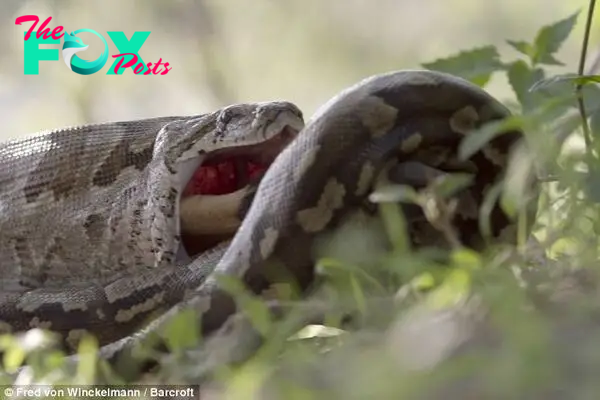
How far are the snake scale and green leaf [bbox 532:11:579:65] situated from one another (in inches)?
4.1

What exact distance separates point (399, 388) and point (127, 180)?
47.0 inches

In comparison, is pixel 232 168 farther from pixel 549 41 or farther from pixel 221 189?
pixel 549 41

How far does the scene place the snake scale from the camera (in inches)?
40.5

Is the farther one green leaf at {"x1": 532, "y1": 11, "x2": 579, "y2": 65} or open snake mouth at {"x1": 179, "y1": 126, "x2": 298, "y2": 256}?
open snake mouth at {"x1": 179, "y1": 126, "x2": 298, "y2": 256}

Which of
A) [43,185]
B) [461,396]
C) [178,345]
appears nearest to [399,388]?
[461,396]

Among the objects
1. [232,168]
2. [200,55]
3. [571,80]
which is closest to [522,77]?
[571,80]

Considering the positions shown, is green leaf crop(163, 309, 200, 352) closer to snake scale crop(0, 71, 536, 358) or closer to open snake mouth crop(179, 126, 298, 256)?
snake scale crop(0, 71, 536, 358)

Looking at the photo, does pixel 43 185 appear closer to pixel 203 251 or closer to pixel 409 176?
pixel 203 251

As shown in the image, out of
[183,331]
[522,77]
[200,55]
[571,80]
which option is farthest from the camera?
[200,55]

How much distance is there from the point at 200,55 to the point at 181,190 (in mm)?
1876

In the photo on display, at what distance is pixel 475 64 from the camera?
1.15 m

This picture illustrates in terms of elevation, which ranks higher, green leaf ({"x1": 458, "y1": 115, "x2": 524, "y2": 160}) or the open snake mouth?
green leaf ({"x1": 458, "y1": 115, "x2": 524, "y2": 160})

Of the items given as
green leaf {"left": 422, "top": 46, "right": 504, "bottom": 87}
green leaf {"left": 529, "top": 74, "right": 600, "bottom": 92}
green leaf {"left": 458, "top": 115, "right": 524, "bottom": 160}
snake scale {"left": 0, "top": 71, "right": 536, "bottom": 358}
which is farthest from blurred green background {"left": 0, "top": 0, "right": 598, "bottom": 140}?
green leaf {"left": 458, "top": 115, "right": 524, "bottom": 160}

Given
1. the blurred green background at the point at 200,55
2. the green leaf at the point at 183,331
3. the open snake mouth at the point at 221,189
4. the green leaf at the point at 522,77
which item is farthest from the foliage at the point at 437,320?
the blurred green background at the point at 200,55
